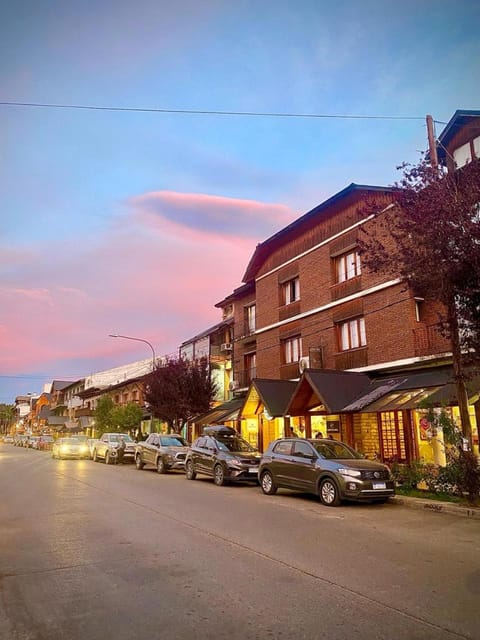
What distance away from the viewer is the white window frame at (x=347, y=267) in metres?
22.9

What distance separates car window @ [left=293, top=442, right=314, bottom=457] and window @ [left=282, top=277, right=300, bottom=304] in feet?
44.1

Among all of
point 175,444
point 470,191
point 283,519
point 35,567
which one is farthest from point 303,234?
point 35,567

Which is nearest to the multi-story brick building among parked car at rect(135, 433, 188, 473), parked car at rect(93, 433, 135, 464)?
parked car at rect(135, 433, 188, 473)

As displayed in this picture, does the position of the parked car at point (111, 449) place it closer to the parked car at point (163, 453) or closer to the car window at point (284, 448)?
the parked car at point (163, 453)

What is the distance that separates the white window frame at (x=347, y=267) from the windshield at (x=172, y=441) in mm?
10262

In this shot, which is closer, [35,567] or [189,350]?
[35,567]

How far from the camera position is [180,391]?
30.0m

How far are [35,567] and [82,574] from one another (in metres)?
0.78

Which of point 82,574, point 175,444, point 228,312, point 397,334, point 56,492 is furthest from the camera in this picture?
point 228,312

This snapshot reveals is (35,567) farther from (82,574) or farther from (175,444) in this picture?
(175,444)

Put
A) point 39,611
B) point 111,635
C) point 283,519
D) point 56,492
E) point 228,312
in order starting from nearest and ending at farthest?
A: point 111,635
point 39,611
point 283,519
point 56,492
point 228,312

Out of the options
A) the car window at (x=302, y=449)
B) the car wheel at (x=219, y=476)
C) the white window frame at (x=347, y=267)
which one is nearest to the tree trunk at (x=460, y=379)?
the car window at (x=302, y=449)

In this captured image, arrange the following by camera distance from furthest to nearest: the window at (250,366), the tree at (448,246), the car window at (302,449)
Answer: the window at (250,366)
the car window at (302,449)
the tree at (448,246)

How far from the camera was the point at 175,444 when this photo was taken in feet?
77.5
